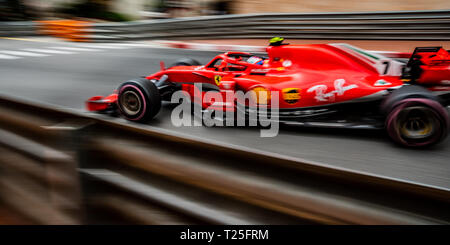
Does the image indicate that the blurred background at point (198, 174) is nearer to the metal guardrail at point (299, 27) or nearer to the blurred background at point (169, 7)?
the metal guardrail at point (299, 27)

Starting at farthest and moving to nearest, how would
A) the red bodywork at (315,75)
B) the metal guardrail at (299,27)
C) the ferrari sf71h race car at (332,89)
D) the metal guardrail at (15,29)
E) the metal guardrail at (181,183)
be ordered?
the metal guardrail at (15,29) → the metal guardrail at (299,27) → the red bodywork at (315,75) → the ferrari sf71h race car at (332,89) → the metal guardrail at (181,183)

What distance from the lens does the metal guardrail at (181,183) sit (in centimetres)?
134

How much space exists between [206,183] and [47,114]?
98 centimetres

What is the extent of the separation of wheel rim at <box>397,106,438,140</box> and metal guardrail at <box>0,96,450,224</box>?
2680 millimetres

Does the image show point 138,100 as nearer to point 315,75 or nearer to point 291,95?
point 291,95

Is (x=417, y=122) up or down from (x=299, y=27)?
down

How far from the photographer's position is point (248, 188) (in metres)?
1.56

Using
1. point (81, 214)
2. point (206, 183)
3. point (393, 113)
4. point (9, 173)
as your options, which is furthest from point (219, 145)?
point (393, 113)

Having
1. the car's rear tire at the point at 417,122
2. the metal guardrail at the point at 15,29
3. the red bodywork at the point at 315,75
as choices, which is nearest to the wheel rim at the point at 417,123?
the car's rear tire at the point at 417,122

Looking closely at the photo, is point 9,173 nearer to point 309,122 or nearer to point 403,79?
point 309,122

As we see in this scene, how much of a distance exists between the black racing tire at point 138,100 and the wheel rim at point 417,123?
291cm

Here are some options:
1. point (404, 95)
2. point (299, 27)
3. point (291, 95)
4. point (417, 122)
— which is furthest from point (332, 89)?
point (299, 27)

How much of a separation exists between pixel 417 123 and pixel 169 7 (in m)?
15.0

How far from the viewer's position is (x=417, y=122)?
3.72 m
